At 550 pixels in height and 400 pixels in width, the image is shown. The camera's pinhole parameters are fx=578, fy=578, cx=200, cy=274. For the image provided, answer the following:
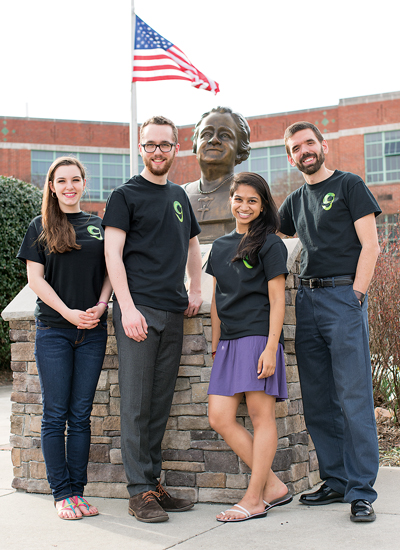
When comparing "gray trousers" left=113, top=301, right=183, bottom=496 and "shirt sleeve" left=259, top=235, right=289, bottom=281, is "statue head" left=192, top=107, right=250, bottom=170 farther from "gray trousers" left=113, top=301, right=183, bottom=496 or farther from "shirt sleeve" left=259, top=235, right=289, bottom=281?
"gray trousers" left=113, top=301, right=183, bottom=496

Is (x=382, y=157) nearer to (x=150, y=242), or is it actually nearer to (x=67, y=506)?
(x=150, y=242)

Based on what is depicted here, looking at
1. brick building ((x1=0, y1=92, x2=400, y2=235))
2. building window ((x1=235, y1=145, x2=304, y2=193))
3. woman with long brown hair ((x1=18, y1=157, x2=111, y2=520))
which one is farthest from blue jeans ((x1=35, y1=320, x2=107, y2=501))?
building window ((x1=235, y1=145, x2=304, y2=193))

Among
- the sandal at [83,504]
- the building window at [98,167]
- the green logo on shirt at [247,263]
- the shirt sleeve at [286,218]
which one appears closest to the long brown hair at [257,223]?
the green logo on shirt at [247,263]

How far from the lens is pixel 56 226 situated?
3197mm

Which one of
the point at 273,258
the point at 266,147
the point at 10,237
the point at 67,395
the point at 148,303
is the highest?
the point at 266,147

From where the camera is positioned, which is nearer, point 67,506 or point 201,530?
point 201,530

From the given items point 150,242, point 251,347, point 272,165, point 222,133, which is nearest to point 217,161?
point 222,133

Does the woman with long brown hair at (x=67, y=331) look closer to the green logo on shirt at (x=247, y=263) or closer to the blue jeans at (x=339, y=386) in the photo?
the green logo on shirt at (x=247, y=263)

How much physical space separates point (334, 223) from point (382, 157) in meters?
23.7

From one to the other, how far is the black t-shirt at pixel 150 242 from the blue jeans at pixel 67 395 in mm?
395

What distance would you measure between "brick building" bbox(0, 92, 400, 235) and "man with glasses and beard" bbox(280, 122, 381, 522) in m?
19.7

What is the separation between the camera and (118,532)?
2.85 m

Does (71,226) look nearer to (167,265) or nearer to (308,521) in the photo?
(167,265)

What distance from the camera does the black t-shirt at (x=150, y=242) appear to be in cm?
309
